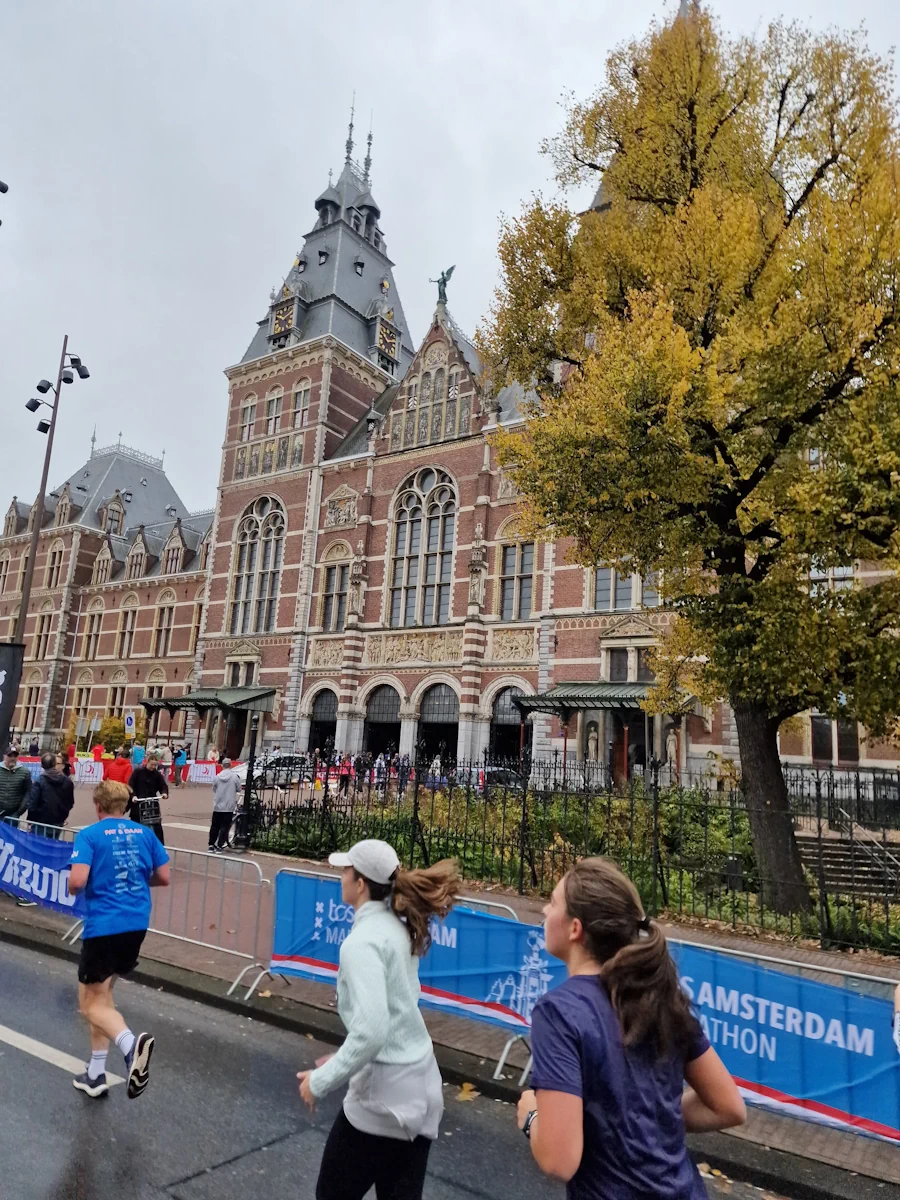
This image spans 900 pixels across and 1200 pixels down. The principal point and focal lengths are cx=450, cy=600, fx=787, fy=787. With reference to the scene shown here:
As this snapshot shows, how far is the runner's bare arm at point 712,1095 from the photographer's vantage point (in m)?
1.97

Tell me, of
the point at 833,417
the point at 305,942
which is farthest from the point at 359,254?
the point at 305,942

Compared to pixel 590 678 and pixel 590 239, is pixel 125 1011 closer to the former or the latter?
pixel 590 239

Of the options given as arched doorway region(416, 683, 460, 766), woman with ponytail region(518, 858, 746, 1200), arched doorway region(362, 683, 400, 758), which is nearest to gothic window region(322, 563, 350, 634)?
arched doorway region(362, 683, 400, 758)

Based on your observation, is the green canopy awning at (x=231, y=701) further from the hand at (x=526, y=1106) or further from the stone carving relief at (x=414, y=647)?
the hand at (x=526, y=1106)

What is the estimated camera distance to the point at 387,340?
38.3 meters

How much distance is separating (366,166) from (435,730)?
31.8 m

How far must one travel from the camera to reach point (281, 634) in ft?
109

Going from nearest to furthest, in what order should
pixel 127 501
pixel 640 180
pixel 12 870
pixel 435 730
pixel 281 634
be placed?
pixel 12 870 < pixel 640 180 < pixel 435 730 < pixel 281 634 < pixel 127 501

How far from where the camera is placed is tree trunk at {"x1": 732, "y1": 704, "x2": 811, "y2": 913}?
923 centimetres

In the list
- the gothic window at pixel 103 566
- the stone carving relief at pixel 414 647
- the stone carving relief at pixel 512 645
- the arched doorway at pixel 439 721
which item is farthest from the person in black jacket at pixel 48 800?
the gothic window at pixel 103 566

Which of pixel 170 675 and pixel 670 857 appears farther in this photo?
pixel 170 675

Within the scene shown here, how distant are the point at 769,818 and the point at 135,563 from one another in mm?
41899

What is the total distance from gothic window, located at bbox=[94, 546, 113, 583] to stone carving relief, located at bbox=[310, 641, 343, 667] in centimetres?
2008

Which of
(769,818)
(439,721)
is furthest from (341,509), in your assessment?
(769,818)
